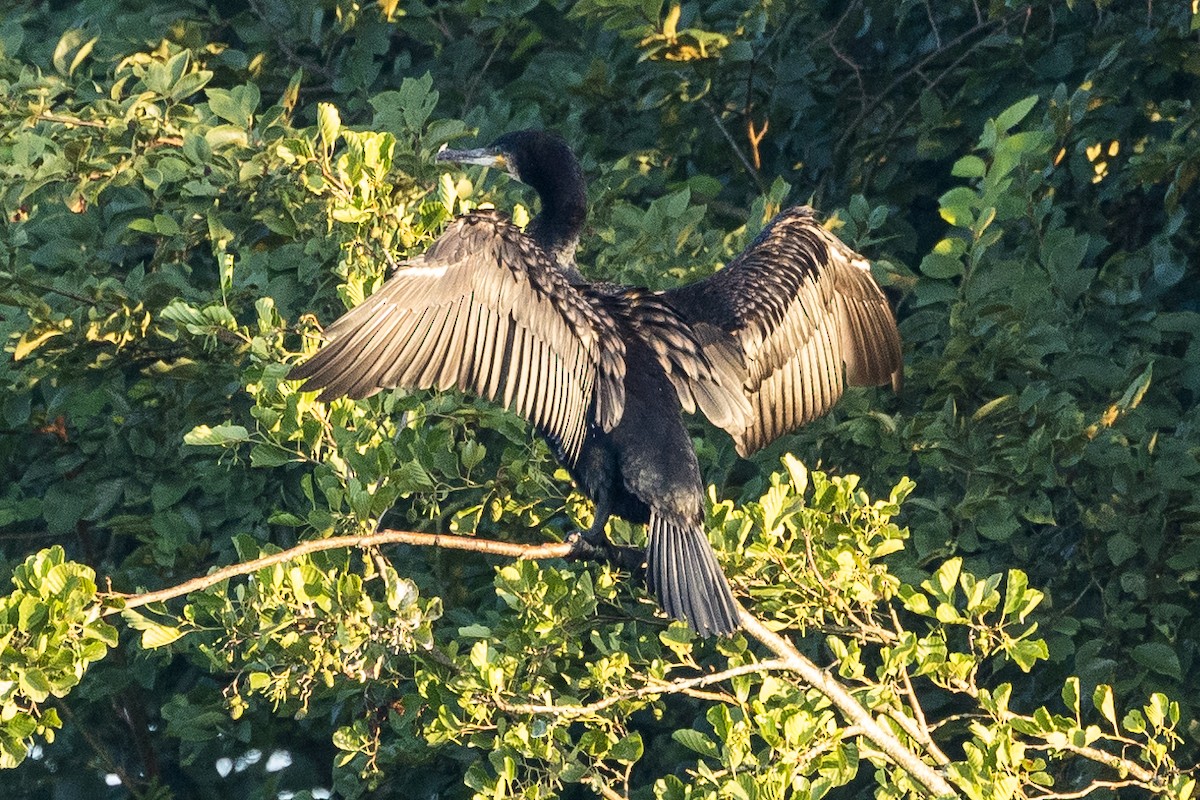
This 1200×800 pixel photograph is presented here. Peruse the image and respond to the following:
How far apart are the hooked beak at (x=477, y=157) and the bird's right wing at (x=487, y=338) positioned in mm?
782

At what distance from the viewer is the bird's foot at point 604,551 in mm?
3975

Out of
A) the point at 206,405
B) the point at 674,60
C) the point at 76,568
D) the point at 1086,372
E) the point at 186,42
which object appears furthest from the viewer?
the point at 186,42

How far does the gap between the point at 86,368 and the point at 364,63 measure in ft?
4.91

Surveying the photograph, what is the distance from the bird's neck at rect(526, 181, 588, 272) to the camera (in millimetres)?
4648

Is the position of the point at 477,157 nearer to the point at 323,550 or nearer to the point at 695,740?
the point at 323,550

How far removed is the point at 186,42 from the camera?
5.87 metres

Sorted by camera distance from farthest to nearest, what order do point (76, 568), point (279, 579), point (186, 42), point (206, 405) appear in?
point (186, 42) < point (206, 405) < point (279, 579) < point (76, 568)

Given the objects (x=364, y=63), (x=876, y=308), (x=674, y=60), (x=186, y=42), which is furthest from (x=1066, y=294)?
(x=186, y=42)

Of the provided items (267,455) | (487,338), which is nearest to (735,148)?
(487,338)

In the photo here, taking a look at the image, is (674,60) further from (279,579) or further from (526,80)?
(279,579)

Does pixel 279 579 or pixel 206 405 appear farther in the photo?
pixel 206 405

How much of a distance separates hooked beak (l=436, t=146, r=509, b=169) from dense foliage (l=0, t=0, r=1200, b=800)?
0.06 meters

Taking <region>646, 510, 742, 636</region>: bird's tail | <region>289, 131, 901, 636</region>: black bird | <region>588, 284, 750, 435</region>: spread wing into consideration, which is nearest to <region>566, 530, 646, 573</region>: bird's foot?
<region>289, 131, 901, 636</region>: black bird

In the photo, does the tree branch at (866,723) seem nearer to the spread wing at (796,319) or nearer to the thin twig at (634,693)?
the thin twig at (634,693)
